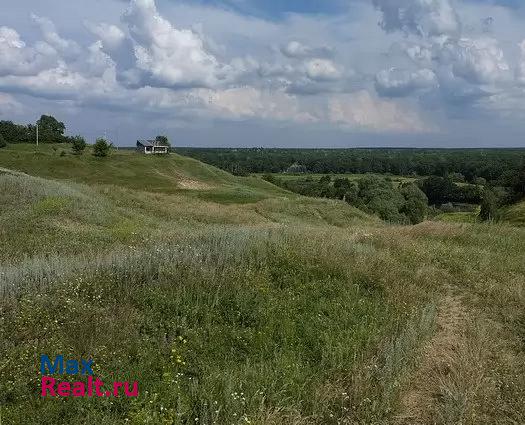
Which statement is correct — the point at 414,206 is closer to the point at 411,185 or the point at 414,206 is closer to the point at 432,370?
the point at 411,185

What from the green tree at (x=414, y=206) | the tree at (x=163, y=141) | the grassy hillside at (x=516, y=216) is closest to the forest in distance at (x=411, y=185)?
the green tree at (x=414, y=206)

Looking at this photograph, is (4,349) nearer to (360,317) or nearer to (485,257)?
(360,317)

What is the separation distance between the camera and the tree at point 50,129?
101694mm

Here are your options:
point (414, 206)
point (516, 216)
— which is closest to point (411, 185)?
point (414, 206)

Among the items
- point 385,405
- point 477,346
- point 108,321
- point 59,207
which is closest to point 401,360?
point 385,405

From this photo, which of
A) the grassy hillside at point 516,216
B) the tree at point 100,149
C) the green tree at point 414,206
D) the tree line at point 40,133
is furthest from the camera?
the tree line at point 40,133

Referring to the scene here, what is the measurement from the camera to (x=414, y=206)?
79.4m

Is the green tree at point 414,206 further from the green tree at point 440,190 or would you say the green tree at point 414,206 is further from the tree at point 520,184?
the green tree at point 440,190

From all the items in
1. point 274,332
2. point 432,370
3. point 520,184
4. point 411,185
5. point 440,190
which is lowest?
point 440,190

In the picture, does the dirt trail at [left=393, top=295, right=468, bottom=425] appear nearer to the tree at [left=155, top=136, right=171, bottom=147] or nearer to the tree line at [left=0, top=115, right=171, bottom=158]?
the tree line at [left=0, top=115, right=171, bottom=158]

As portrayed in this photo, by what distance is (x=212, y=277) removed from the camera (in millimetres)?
7328

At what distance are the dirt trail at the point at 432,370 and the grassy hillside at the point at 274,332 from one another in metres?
0.02

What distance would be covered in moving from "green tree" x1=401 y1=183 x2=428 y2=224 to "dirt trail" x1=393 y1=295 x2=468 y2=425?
227 ft

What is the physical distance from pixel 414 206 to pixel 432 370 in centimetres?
7714
